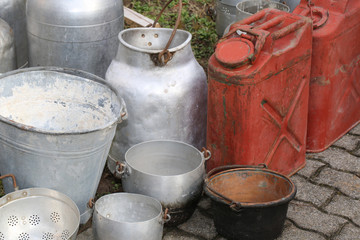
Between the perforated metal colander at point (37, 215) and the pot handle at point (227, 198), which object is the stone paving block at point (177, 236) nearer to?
the pot handle at point (227, 198)

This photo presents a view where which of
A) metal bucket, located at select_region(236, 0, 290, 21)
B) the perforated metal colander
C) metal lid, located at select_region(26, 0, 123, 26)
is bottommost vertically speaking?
the perforated metal colander

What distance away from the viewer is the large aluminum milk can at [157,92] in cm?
351

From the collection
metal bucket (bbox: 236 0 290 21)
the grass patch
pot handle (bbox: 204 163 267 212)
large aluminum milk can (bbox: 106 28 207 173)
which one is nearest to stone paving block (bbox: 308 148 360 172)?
pot handle (bbox: 204 163 267 212)

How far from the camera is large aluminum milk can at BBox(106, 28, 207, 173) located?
351 cm

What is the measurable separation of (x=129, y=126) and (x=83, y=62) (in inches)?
25.2

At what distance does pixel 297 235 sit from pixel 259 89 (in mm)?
807

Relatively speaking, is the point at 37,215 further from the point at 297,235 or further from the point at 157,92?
the point at 297,235

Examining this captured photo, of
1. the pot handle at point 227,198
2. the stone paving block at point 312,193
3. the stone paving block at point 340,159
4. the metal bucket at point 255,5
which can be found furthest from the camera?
the metal bucket at point 255,5

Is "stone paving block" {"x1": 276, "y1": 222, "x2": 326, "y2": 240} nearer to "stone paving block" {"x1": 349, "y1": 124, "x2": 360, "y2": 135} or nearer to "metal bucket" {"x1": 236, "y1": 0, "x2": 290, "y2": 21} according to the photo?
"stone paving block" {"x1": 349, "y1": 124, "x2": 360, "y2": 135}

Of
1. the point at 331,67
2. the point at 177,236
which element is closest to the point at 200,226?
the point at 177,236

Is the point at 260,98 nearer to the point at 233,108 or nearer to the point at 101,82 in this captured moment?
the point at 233,108

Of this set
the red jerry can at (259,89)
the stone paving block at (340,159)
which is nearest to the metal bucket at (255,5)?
the red jerry can at (259,89)

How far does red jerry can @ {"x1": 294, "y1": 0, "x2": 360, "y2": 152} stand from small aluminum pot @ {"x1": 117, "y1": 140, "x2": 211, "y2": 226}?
949mm

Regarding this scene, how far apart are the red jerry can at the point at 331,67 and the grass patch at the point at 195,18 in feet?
4.49
